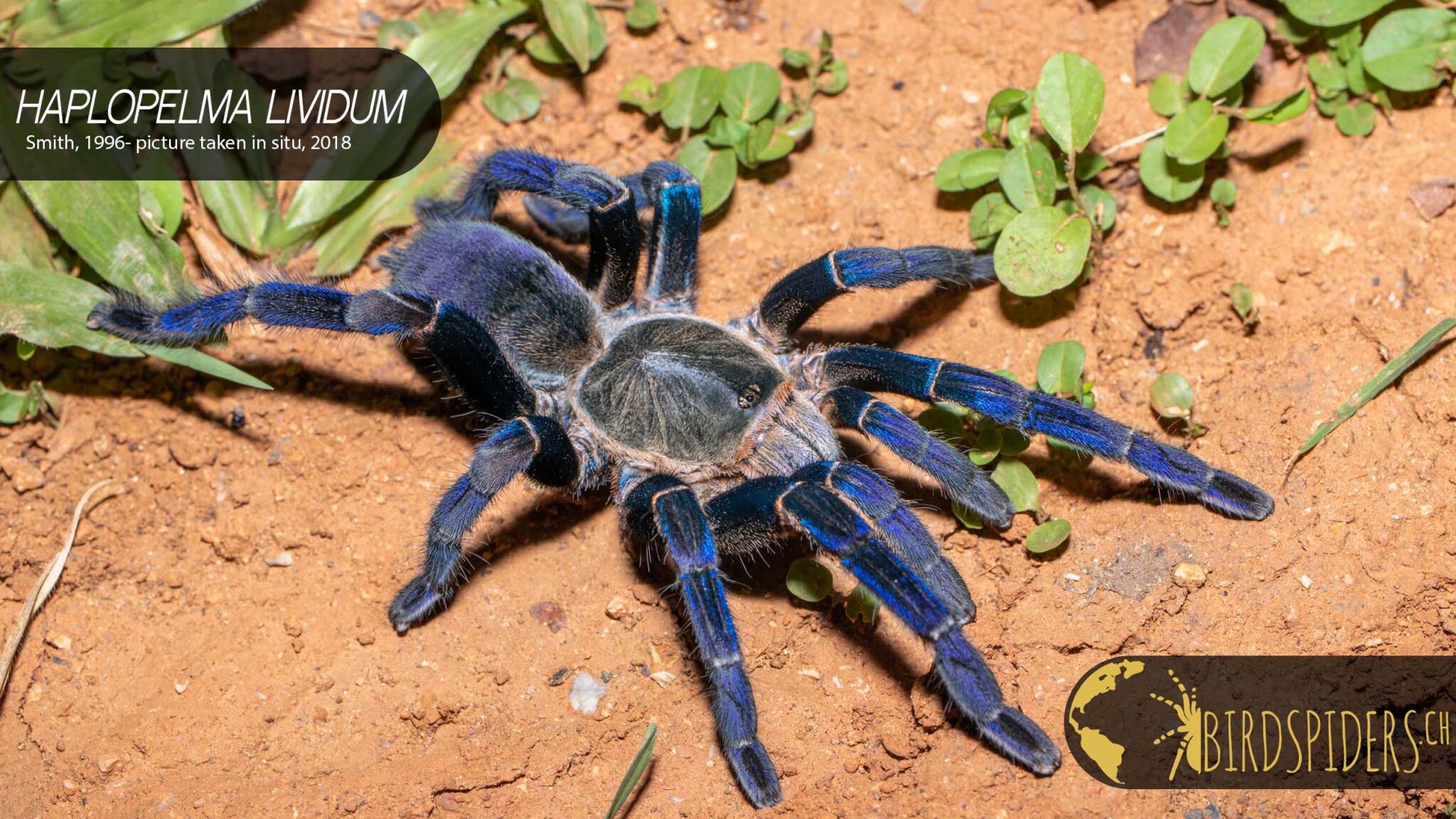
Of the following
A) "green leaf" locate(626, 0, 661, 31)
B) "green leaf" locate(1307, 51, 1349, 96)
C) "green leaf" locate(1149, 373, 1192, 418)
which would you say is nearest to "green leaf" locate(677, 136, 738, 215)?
"green leaf" locate(626, 0, 661, 31)

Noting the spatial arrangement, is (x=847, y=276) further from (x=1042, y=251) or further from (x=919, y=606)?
(x=919, y=606)

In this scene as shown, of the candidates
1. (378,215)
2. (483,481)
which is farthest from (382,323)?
(378,215)

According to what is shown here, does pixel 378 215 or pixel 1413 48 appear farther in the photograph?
pixel 378 215

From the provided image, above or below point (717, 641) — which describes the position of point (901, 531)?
above

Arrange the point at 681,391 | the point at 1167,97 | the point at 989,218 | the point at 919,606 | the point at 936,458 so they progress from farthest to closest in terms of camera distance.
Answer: the point at 1167,97 < the point at 989,218 < the point at 681,391 < the point at 936,458 < the point at 919,606

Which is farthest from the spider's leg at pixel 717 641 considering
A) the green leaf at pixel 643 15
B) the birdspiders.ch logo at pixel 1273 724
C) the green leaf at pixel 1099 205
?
the green leaf at pixel 643 15

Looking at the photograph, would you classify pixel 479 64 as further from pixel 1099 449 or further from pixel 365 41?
pixel 1099 449

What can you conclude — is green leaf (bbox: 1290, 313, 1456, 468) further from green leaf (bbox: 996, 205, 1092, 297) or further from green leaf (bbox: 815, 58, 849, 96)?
green leaf (bbox: 815, 58, 849, 96)
